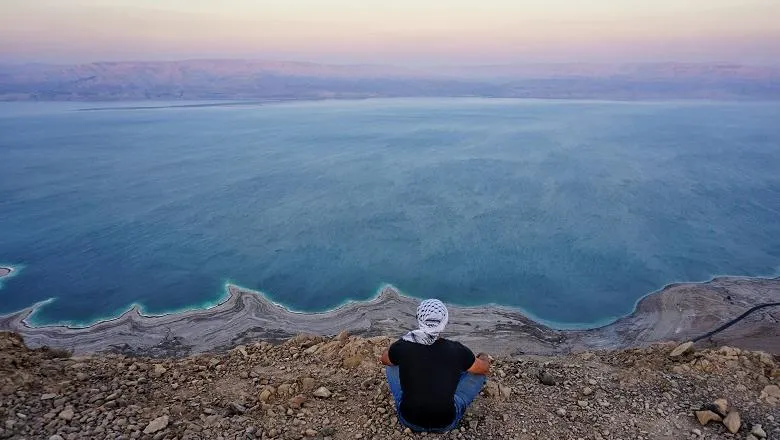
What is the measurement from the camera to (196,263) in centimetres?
1636

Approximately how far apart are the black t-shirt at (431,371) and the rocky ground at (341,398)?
0.58 meters

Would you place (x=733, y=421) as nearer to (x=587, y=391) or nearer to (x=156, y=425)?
(x=587, y=391)

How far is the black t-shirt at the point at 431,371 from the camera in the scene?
163 inches

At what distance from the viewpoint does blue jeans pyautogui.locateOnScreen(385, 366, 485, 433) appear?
453 centimetres

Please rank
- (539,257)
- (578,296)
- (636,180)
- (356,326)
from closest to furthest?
1. (356,326)
2. (578,296)
3. (539,257)
4. (636,180)

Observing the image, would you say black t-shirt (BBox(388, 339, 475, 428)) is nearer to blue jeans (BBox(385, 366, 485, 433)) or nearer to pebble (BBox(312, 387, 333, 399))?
blue jeans (BBox(385, 366, 485, 433))

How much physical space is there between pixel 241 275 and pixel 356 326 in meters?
5.07

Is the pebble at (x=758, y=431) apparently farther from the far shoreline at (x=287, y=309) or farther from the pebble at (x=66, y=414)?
the far shoreline at (x=287, y=309)

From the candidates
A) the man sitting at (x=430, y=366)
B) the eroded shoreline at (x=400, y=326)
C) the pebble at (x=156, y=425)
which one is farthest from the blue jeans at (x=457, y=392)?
the eroded shoreline at (x=400, y=326)

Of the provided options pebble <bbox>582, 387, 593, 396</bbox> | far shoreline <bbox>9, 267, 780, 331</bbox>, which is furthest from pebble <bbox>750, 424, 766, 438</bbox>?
far shoreline <bbox>9, 267, 780, 331</bbox>

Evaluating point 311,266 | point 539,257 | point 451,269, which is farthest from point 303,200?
point 539,257

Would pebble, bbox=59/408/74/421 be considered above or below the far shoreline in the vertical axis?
above

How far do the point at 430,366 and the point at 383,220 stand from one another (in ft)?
55.1

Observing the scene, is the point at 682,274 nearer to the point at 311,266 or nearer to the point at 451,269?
the point at 451,269
